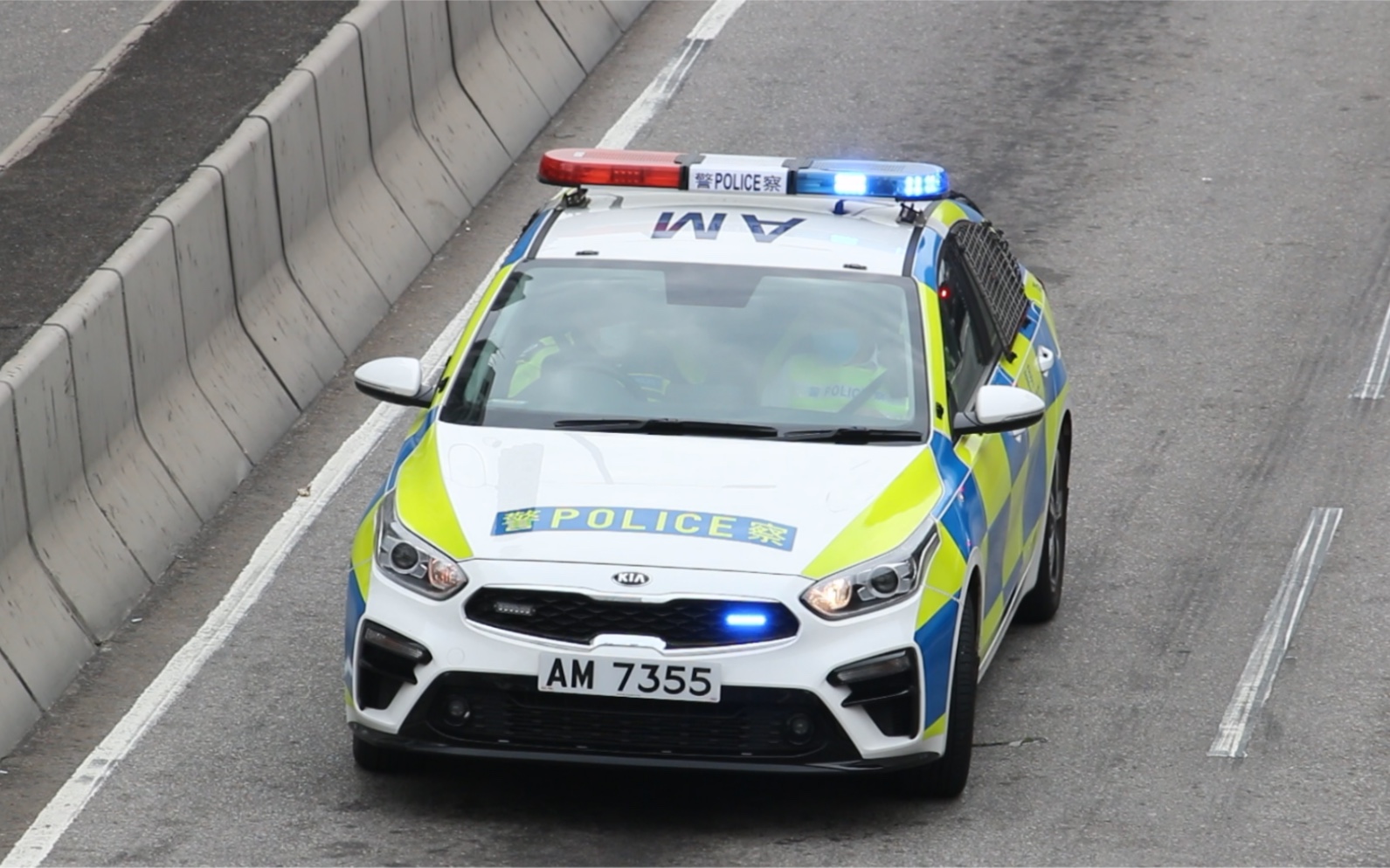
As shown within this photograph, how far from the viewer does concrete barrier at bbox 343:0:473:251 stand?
559 inches

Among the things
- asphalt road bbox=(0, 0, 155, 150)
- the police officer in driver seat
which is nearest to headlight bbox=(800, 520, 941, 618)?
the police officer in driver seat

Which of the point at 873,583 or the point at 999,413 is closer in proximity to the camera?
the point at 873,583

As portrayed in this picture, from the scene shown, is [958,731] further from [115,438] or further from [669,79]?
[669,79]

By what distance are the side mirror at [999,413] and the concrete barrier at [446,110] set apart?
6624mm

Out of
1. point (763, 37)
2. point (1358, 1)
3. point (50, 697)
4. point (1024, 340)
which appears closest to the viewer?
point (50, 697)

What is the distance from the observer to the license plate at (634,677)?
25.6 ft

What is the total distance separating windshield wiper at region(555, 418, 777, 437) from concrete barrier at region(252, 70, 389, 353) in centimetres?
445

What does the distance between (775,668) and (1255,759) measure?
2076mm

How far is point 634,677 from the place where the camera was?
7.82m

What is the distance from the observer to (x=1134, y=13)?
1889cm

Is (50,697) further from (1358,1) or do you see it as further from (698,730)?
(1358,1)

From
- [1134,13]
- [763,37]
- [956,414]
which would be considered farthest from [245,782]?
[1134,13]

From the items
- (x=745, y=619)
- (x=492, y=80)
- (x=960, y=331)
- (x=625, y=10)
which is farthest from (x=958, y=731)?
(x=625, y=10)

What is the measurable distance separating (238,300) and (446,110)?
341 centimetres
